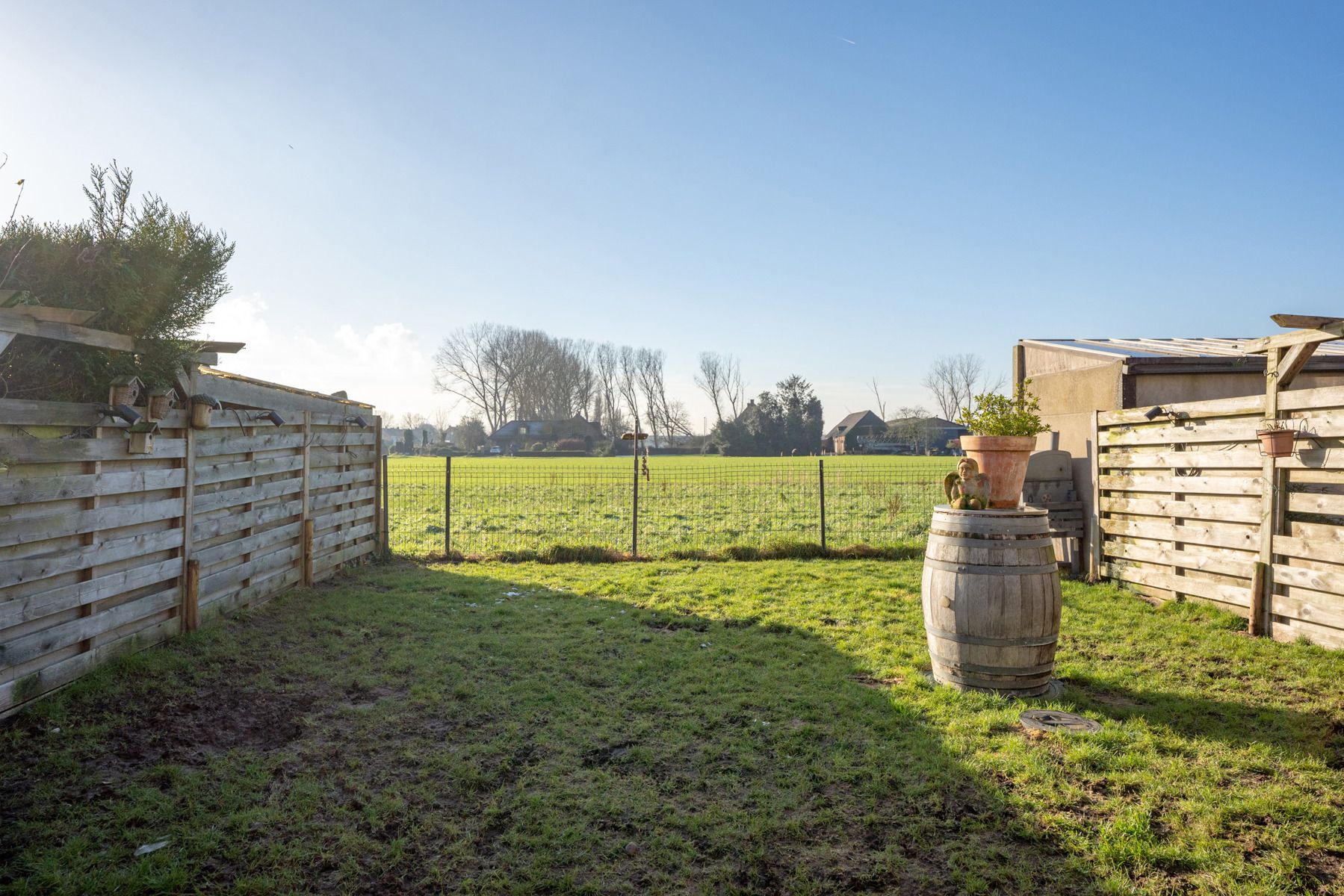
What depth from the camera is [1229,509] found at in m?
6.32

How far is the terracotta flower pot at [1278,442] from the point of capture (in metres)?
5.59

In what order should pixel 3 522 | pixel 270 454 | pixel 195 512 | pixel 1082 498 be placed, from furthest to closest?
pixel 1082 498, pixel 270 454, pixel 195 512, pixel 3 522

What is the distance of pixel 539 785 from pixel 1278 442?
6.10 meters

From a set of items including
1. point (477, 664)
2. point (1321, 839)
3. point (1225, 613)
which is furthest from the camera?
point (1225, 613)

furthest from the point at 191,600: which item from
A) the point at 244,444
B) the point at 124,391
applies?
the point at 124,391

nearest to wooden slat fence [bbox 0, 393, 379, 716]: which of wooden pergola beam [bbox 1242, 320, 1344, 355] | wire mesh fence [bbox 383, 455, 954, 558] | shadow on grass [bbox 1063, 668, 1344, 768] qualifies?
wire mesh fence [bbox 383, 455, 954, 558]

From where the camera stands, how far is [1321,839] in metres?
2.84

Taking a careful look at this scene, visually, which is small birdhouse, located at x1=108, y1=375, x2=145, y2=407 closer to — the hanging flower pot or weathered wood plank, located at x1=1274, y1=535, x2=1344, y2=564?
the hanging flower pot

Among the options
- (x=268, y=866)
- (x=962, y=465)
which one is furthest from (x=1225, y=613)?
(x=268, y=866)

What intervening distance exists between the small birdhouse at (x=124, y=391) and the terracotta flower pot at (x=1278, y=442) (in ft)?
27.5

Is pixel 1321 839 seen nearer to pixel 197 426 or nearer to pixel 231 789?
pixel 231 789

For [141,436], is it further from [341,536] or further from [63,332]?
[341,536]

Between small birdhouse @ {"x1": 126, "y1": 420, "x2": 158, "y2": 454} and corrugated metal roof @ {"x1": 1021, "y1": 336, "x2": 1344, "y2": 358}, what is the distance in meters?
9.77

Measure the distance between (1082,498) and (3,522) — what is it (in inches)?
381
